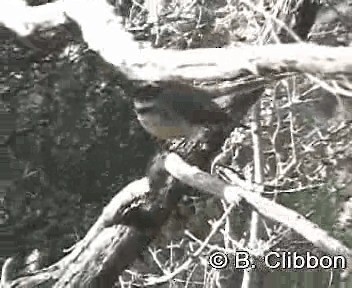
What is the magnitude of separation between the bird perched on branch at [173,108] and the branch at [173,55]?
0.23ft

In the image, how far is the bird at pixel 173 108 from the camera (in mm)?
1361

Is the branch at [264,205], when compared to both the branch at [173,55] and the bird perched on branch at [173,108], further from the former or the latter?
the branch at [173,55]

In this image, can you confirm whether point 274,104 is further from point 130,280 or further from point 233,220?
point 130,280

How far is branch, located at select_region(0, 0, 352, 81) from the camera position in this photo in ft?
3.22

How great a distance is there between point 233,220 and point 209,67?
1869 millimetres

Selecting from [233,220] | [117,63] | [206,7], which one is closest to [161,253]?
[233,220]

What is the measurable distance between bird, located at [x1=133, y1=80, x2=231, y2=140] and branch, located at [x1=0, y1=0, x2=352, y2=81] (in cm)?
7
